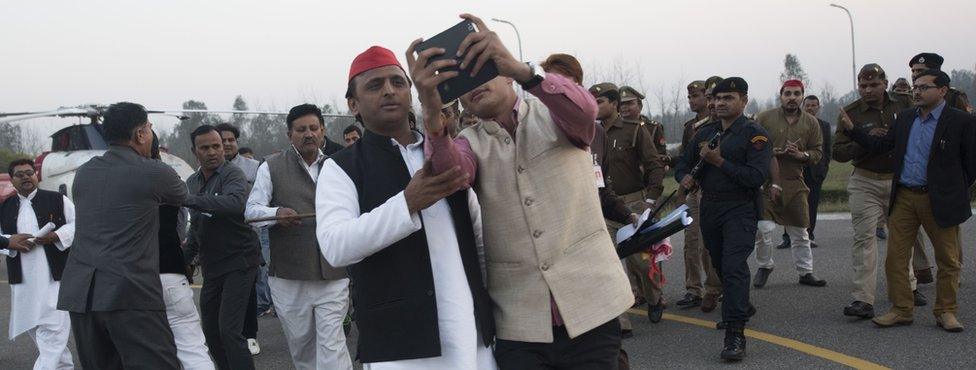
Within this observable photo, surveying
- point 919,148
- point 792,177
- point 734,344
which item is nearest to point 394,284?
point 734,344

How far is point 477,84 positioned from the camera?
7.97 feet

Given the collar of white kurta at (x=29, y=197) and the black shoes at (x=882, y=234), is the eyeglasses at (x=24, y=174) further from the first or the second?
the black shoes at (x=882, y=234)

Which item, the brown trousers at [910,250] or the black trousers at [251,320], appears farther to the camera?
the black trousers at [251,320]

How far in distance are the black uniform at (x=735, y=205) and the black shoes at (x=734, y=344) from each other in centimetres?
7

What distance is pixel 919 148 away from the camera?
6.57m

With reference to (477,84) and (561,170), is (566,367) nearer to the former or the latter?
(561,170)

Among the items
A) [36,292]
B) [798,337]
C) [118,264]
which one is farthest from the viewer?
[36,292]

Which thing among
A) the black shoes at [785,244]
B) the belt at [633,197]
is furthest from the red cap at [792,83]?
the black shoes at [785,244]

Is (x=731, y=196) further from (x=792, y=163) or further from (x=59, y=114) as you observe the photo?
(x=59, y=114)

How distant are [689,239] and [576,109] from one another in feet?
19.2

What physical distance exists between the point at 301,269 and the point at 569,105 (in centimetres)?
325

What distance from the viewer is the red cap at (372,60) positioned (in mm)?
2898

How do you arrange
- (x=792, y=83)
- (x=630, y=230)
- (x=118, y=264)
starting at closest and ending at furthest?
1. (x=630, y=230)
2. (x=118, y=264)
3. (x=792, y=83)

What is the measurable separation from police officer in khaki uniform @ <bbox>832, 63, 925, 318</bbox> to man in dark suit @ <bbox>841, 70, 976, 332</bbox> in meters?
0.36
